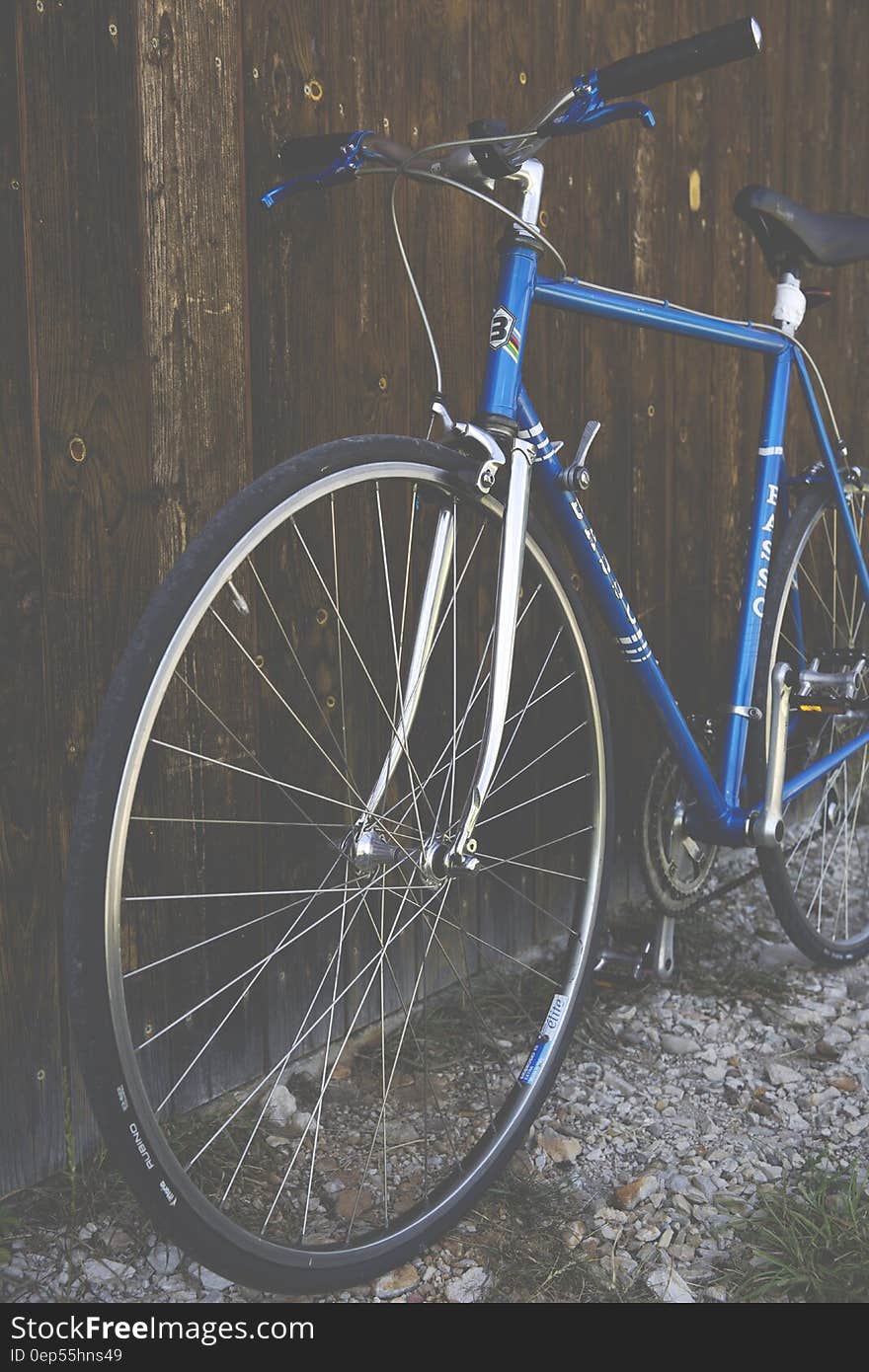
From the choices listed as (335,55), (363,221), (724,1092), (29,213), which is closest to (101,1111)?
(29,213)

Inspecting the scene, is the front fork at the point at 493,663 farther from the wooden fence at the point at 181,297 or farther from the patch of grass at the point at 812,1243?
the patch of grass at the point at 812,1243

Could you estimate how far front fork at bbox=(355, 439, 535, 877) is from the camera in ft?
4.76

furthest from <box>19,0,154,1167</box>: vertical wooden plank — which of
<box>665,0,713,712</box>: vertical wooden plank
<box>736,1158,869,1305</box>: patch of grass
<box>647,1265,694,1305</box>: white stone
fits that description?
<box>665,0,713,712</box>: vertical wooden plank

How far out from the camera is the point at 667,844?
7.14ft

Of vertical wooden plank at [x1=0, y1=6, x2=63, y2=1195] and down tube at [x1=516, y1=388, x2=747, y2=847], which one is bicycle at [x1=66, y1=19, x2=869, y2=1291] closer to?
down tube at [x1=516, y1=388, x2=747, y2=847]

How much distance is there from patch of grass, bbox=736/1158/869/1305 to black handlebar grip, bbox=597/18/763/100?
136cm

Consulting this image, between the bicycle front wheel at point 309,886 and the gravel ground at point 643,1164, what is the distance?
83 mm

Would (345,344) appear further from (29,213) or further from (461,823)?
(461,823)

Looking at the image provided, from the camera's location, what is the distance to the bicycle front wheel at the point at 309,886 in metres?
1.23

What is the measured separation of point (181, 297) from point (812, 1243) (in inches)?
56.2

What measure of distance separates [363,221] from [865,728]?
136 centimetres

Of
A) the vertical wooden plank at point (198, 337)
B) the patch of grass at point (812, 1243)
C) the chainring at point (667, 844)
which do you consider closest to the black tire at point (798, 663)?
the chainring at point (667, 844)

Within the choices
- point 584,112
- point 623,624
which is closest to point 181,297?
point 584,112

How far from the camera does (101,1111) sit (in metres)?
1.19
